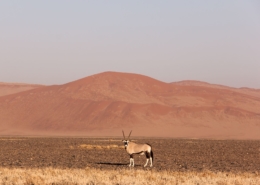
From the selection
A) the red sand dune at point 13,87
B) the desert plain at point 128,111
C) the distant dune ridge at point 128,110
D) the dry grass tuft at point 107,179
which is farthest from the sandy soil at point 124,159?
the red sand dune at point 13,87

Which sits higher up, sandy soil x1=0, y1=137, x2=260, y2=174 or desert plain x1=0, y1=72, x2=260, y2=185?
desert plain x1=0, y1=72, x2=260, y2=185

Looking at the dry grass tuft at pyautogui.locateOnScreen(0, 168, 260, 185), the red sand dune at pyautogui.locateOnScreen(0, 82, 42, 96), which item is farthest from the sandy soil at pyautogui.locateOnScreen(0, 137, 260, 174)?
the red sand dune at pyautogui.locateOnScreen(0, 82, 42, 96)

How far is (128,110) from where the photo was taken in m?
104

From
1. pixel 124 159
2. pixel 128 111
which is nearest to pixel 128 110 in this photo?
pixel 128 111

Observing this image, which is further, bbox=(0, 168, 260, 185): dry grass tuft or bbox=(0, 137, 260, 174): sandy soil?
bbox=(0, 137, 260, 174): sandy soil

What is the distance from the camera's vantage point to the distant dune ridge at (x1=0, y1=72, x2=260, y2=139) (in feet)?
317

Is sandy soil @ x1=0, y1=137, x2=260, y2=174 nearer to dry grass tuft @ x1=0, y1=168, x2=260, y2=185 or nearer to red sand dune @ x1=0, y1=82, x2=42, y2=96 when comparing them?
dry grass tuft @ x1=0, y1=168, x2=260, y2=185

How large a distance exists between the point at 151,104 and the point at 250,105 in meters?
24.7

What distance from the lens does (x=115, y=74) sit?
12938 centimetres

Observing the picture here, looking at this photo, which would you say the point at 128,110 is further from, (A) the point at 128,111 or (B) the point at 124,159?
(B) the point at 124,159

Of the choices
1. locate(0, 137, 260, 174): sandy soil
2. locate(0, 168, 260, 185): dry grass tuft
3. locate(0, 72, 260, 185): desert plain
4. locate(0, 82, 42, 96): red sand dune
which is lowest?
locate(0, 168, 260, 185): dry grass tuft

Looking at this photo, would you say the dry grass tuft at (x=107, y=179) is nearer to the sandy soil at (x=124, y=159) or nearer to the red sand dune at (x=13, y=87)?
the sandy soil at (x=124, y=159)

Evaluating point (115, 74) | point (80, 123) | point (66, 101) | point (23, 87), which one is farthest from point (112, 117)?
point (23, 87)

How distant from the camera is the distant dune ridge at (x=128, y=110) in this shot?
9675cm
